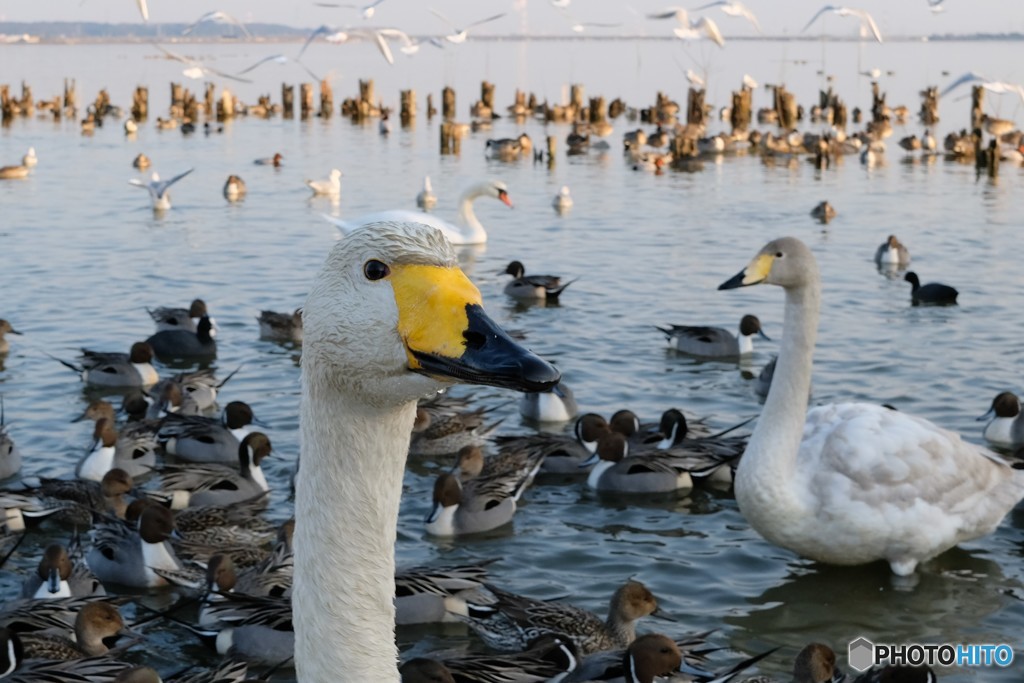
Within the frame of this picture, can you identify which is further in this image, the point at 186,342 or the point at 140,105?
Answer: the point at 140,105

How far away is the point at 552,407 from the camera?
13617mm

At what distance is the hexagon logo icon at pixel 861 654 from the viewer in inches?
328

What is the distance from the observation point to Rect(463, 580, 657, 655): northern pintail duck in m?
8.24

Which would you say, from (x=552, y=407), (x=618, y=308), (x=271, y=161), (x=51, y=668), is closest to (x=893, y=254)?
(x=618, y=308)

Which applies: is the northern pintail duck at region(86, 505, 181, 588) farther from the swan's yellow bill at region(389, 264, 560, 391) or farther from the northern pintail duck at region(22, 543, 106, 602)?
the swan's yellow bill at region(389, 264, 560, 391)

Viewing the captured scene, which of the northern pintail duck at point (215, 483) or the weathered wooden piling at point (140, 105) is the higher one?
the weathered wooden piling at point (140, 105)

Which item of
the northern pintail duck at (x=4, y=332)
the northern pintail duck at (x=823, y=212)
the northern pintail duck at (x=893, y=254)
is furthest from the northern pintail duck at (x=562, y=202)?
the northern pintail duck at (x=4, y=332)

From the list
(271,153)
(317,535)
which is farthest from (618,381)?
(271,153)

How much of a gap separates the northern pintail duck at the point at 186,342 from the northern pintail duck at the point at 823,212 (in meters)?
14.3

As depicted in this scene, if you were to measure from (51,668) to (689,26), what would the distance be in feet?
67.4

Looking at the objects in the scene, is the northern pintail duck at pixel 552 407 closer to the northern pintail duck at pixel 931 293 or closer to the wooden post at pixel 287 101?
the northern pintail duck at pixel 931 293

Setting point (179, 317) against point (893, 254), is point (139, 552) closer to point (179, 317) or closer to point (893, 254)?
point (179, 317)

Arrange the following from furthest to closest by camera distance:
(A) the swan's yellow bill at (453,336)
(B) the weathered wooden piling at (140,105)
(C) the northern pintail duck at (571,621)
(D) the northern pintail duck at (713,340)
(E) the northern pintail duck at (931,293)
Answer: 1. (B) the weathered wooden piling at (140,105)
2. (E) the northern pintail duck at (931,293)
3. (D) the northern pintail duck at (713,340)
4. (C) the northern pintail duck at (571,621)
5. (A) the swan's yellow bill at (453,336)

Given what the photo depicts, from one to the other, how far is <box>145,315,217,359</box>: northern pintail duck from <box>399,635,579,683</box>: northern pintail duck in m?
8.94
